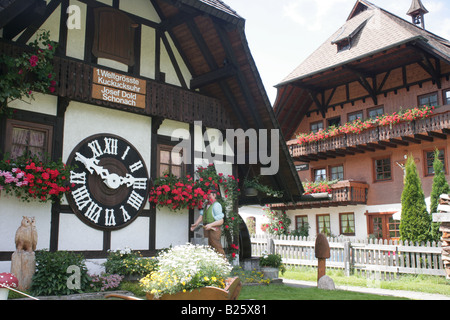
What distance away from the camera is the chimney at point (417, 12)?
88.6 feet

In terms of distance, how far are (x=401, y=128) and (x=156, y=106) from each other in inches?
536

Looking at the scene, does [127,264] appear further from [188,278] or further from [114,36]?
[114,36]

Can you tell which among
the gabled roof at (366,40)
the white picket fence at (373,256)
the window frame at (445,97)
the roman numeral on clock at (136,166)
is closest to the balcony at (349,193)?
the white picket fence at (373,256)

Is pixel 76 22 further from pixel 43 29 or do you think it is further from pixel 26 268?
pixel 26 268

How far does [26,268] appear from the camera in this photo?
741cm

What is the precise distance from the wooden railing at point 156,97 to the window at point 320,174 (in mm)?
14349

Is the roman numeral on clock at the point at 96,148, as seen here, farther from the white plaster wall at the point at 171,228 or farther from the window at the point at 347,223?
the window at the point at 347,223

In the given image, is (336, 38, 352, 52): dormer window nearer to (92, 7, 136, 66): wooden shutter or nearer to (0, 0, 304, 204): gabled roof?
(0, 0, 304, 204): gabled roof

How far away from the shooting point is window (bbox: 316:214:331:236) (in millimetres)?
23759

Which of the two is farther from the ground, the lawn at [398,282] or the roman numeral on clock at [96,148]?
the roman numeral on clock at [96,148]

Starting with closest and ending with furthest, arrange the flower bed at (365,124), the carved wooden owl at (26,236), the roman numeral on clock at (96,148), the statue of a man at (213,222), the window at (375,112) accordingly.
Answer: the carved wooden owl at (26,236) < the roman numeral on clock at (96,148) < the statue of a man at (213,222) < the flower bed at (365,124) < the window at (375,112)
